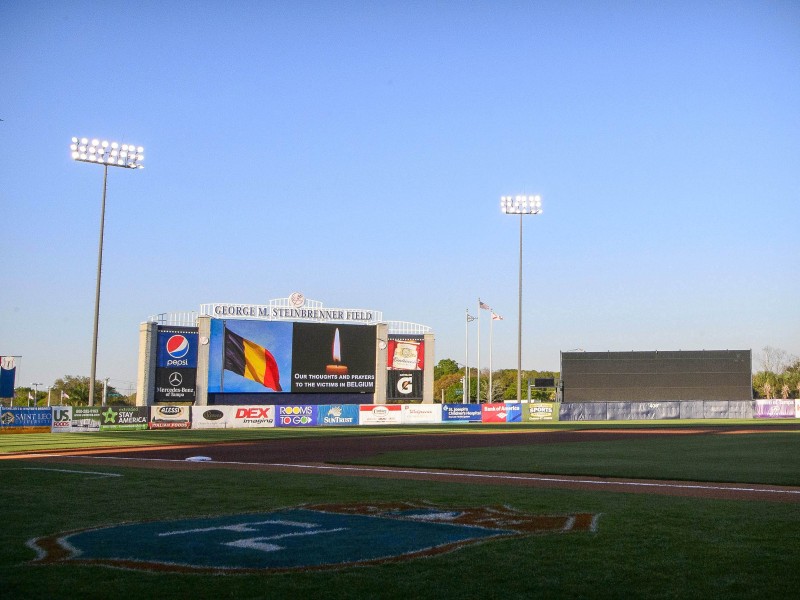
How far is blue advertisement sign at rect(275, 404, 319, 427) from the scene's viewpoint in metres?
48.5

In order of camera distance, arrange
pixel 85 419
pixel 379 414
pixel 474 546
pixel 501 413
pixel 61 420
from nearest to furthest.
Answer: pixel 474 546 < pixel 61 420 < pixel 85 419 < pixel 379 414 < pixel 501 413

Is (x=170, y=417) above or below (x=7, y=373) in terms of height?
below

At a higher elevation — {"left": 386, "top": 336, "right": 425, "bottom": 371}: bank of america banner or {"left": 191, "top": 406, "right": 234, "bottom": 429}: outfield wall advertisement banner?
{"left": 386, "top": 336, "right": 425, "bottom": 371}: bank of america banner

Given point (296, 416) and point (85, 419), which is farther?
point (296, 416)

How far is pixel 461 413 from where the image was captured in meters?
56.2

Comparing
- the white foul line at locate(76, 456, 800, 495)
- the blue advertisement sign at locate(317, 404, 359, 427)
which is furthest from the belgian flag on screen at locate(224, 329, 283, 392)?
the white foul line at locate(76, 456, 800, 495)

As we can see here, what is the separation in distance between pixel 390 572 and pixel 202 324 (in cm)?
4639

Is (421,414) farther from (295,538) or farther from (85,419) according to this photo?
(295,538)

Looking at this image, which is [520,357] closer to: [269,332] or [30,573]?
[269,332]

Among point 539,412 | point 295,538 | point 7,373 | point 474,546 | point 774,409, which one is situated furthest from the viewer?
point 774,409

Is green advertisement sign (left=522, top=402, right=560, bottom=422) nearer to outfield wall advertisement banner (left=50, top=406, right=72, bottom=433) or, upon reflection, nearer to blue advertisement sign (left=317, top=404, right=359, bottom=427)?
blue advertisement sign (left=317, top=404, right=359, bottom=427)

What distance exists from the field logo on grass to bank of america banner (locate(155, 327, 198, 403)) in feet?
134

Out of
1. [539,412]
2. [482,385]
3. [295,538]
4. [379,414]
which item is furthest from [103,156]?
[482,385]

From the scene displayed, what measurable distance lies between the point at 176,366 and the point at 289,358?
6.68m
